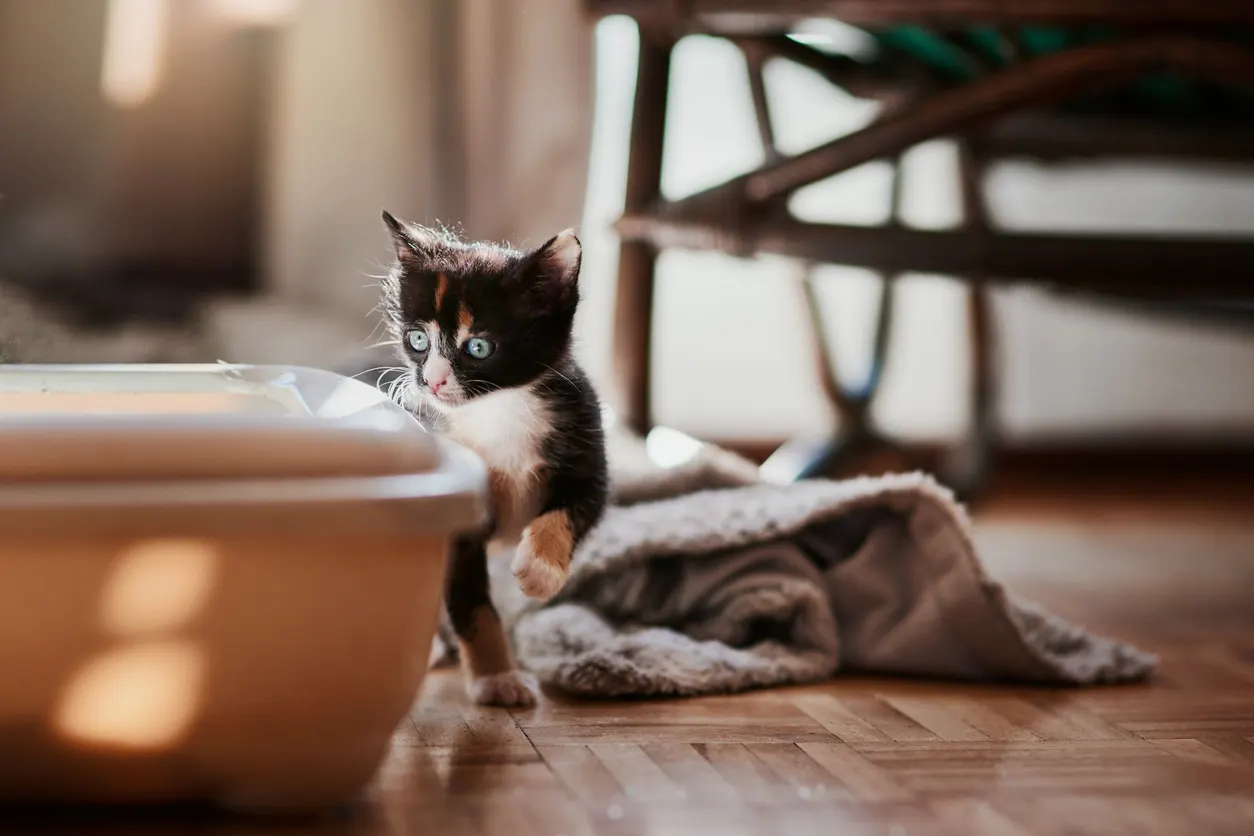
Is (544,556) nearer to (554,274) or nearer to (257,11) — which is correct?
(554,274)

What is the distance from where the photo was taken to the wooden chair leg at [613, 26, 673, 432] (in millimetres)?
1467

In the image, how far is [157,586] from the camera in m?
0.64

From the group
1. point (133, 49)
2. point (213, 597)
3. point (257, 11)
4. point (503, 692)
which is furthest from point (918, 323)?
point (213, 597)

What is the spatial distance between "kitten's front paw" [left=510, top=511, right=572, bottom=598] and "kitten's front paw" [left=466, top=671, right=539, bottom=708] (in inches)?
4.0

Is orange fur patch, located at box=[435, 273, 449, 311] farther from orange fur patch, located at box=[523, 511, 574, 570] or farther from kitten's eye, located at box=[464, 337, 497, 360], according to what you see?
orange fur patch, located at box=[523, 511, 574, 570]

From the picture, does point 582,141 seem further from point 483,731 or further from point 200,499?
point 200,499

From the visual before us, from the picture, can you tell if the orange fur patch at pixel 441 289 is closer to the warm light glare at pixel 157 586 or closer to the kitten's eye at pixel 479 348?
the kitten's eye at pixel 479 348

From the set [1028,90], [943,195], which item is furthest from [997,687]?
[943,195]

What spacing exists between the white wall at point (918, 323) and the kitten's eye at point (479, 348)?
41.3 inches

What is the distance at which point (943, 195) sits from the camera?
2.27 metres

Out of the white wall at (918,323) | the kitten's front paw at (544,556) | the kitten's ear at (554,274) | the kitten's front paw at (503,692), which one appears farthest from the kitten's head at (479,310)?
the white wall at (918,323)

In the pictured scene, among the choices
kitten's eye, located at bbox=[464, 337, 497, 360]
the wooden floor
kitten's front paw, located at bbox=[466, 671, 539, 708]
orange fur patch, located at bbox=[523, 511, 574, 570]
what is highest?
kitten's eye, located at bbox=[464, 337, 497, 360]

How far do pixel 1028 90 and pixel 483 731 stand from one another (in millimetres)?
811

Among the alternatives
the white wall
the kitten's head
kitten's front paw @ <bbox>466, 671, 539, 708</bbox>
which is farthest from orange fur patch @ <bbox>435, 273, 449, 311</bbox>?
the white wall
